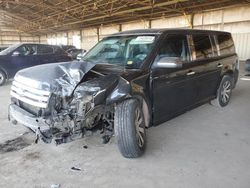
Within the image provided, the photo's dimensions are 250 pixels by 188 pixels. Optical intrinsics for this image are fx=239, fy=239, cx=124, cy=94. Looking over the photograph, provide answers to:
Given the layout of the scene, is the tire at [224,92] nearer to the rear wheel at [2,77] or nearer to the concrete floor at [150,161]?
the concrete floor at [150,161]

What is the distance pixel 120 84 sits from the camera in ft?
9.10

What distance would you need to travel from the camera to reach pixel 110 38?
4.14 meters

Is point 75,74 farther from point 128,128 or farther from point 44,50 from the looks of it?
point 44,50

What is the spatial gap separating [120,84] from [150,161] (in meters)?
1.02

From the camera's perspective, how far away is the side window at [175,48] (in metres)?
3.42

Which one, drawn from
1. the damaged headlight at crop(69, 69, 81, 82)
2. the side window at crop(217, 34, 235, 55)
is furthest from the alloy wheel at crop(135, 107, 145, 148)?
the side window at crop(217, 34, 235, 55)

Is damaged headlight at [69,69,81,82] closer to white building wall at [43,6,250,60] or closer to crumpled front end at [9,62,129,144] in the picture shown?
crumpled front end at [9,62,129,144]

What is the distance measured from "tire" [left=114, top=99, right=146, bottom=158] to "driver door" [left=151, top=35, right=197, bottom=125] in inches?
18.4

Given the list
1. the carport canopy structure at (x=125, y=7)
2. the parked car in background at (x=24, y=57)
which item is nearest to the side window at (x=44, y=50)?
the parked car in background at (x=24, y=57)

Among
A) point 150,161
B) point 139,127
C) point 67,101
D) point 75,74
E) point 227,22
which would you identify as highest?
point 227,22

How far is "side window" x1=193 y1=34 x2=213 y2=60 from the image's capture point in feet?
13.1

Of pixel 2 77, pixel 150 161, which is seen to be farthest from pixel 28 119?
pixel 2 77

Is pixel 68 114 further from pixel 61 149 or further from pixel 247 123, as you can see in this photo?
pixel 247 123

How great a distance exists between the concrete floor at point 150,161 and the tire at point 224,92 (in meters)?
0.97
